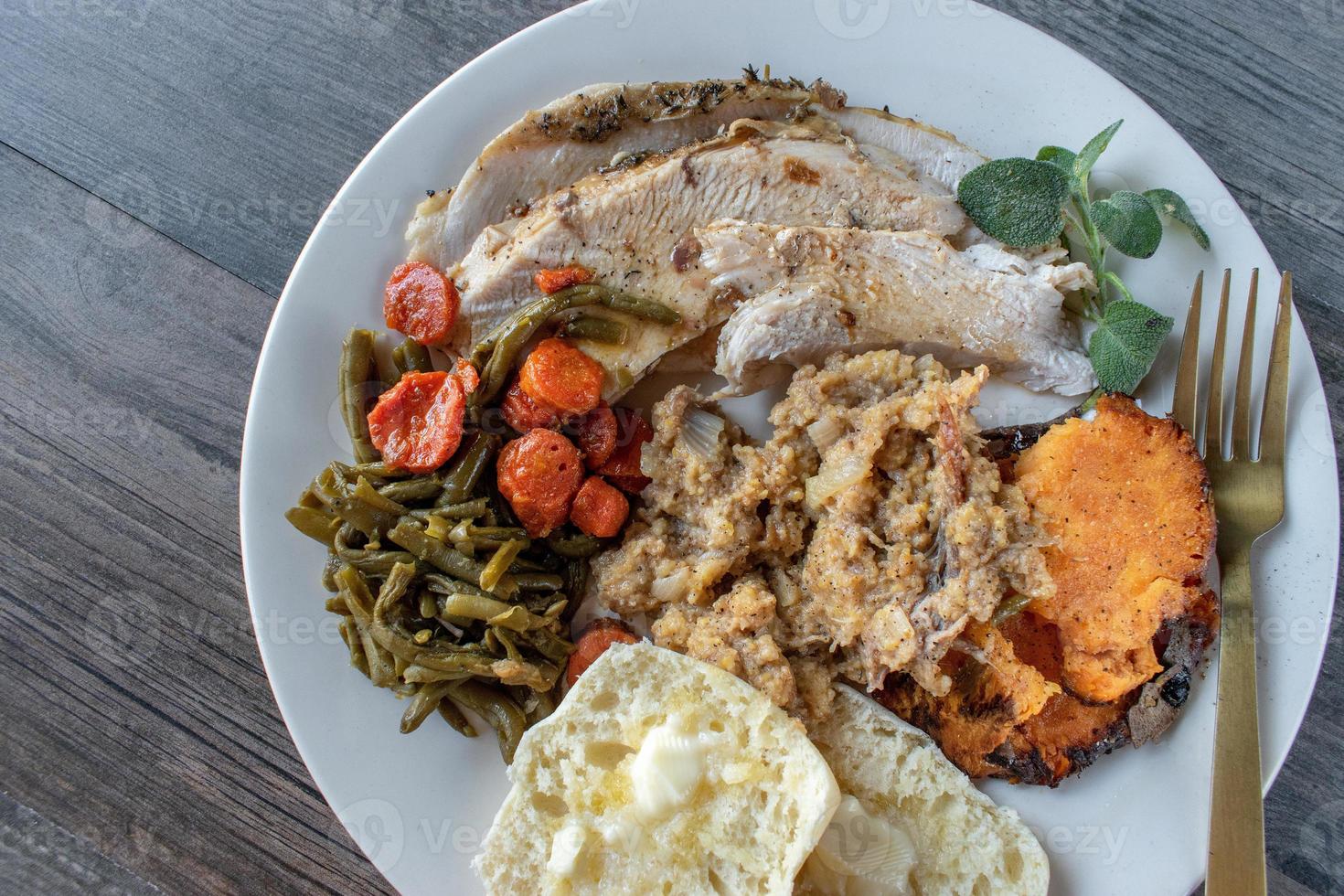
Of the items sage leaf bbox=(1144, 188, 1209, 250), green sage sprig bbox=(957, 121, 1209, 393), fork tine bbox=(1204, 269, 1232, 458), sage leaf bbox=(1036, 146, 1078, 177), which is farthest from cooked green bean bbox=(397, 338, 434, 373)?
fork tine bbox=(1204, 269, 1232, 458)

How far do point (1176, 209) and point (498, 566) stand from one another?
8.80ft

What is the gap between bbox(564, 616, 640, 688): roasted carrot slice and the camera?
3070 mm

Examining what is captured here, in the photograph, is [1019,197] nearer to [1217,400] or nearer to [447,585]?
[1217,400]

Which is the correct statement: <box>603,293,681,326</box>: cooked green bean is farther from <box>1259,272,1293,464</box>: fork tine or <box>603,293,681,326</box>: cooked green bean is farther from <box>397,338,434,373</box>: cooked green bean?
<box>1259,272,1293,464</box>: fork tine

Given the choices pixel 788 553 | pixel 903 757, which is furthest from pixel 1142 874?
pixel 788 553

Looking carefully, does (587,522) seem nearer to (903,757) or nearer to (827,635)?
(827,635)

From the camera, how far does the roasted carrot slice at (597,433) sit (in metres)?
3.15

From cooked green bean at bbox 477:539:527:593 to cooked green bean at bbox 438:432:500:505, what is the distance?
9.8 inches

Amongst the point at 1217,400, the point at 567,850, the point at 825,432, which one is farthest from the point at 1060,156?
the point at 567,850

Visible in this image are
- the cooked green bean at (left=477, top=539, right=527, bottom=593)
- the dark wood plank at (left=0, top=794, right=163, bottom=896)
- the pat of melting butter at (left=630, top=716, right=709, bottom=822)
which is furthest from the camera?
the dark wood plank at (left=0, top=794, right=163, bottom=896)

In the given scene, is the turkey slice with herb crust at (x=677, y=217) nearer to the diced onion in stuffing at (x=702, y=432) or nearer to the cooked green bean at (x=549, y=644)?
the diced onion in stuffing at (x=702, y=432)

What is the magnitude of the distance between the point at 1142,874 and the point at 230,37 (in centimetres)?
494

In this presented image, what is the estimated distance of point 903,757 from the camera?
296 centimetres

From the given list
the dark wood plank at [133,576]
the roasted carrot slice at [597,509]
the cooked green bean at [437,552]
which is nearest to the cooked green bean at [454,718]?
the cooked green bean at [437,552]
